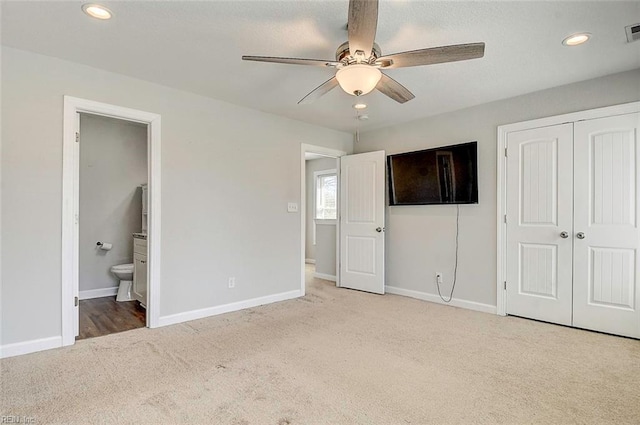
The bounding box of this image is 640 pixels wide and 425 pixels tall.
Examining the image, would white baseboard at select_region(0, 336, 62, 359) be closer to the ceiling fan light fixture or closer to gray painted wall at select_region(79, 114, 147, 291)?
gray painted wall at select_region(79, 114, 147, 291)

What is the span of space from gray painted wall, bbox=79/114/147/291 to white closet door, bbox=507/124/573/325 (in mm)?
4958

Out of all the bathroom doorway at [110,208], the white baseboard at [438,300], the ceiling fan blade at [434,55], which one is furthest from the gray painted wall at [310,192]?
the ceiling fan blade at [434,55]

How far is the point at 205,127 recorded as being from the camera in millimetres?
3693

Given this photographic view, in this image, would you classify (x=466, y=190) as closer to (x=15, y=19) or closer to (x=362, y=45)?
(x=362, y=45)

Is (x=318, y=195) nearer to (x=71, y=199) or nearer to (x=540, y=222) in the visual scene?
(x=540, y=222)

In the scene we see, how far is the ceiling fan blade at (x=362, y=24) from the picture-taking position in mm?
1661

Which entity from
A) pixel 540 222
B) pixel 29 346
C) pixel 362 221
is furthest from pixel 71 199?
pixel 540 222

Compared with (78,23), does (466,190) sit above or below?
below

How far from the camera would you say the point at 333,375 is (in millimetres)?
2307

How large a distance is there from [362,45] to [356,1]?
0.34 m

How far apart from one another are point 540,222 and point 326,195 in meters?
4.64

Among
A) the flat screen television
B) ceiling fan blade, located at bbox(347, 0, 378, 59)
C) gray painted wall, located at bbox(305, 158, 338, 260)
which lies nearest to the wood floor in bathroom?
ceiling fan blade, located at bbox(347, 0, 378, 59)

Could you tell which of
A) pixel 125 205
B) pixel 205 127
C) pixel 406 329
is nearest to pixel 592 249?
pixel 406 329

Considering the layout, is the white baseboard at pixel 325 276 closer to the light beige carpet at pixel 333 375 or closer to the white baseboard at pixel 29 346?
the light beige carpet at pixel 333 375
